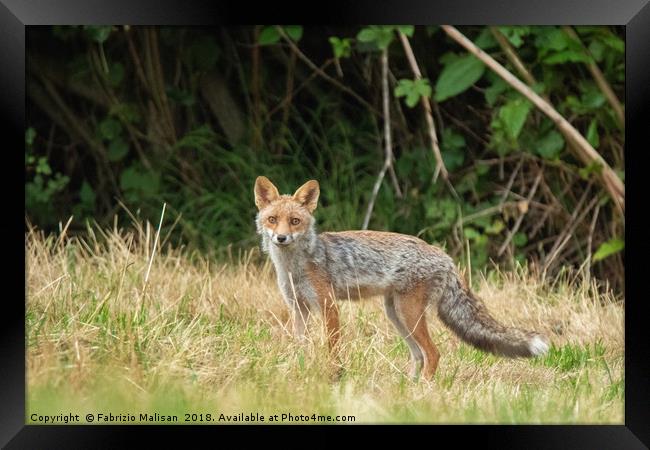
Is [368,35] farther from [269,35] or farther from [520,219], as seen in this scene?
[520,219]

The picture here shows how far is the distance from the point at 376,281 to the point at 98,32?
392 cm

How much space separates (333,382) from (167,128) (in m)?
5.00

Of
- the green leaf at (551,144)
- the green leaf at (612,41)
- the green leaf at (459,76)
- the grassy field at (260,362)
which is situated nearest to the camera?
the grassy field at (260,362)

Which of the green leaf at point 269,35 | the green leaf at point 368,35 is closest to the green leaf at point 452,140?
the green leaf at point 368,35

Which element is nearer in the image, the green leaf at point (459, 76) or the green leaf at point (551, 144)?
the green leaf at point (459, 76)

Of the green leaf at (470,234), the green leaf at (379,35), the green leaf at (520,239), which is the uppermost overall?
the green leaf at (379,35)

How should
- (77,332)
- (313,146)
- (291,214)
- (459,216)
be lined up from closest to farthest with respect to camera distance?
(77,332)
(291,214)
(459,216)
(313,146)

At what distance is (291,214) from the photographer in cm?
527

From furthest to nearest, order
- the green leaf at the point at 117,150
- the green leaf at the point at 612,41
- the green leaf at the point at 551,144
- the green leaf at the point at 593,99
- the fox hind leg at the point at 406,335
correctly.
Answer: the green leaf at the point at 117,150
the green leaf at the point at 551,144
the green leaf at the point at 593,99
the green leaf at the point at 612,41
the fox hind leg at the point at 406,335

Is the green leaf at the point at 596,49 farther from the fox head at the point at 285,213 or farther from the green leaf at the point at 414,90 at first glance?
the fox head at the point at 285,213

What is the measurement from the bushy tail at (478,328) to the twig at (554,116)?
1943 mm

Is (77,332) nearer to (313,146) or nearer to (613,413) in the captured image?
(613,413)

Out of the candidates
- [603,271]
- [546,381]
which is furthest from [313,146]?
[546,381]

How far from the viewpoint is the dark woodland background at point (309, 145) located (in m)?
8.12
